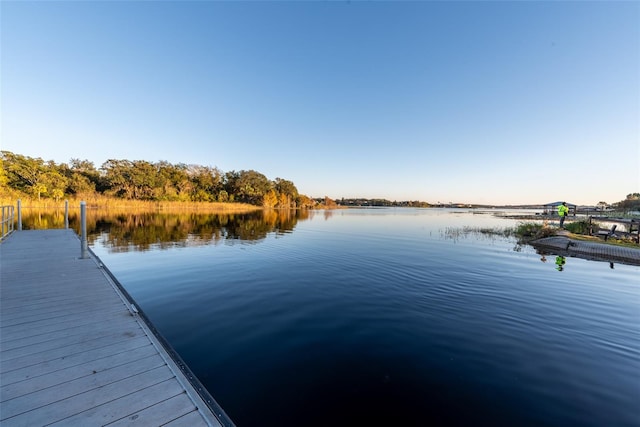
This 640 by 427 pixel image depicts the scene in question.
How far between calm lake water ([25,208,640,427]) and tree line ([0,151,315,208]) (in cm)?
4950

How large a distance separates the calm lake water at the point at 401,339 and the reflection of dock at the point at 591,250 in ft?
10.4

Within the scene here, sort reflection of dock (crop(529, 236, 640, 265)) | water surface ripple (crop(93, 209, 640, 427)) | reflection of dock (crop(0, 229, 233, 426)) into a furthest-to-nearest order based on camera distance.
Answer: reflection of dock (crop(529, 236, 640, 265)), water surface ripple (crop(93, 209, 640, 427)), reflection of dock (crop(0, 229, 233, 426))

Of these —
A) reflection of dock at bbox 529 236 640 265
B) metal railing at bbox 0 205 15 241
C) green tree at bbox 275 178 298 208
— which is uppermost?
green tree at bbox 275 178 298 208

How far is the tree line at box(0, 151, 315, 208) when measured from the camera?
41000 millimetres

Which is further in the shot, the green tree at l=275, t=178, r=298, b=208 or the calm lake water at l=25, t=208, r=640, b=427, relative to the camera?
the green tree at l=275, t=178, r=298, b=208

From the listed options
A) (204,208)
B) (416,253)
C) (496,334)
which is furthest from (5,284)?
(204,208)

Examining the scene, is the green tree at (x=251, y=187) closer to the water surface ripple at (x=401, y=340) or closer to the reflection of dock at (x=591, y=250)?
the water surface ripple at (x=401, y=340)

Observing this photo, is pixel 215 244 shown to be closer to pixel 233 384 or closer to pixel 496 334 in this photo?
pixel 233 384

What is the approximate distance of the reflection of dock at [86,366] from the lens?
2.00m

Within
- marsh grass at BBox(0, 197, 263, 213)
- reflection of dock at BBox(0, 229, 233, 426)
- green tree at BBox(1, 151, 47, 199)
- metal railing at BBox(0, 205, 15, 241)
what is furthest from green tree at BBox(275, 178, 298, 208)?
reflection of dock at BBox(0, 229, 233, 426)

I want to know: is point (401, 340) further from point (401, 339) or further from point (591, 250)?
point (591, 250)

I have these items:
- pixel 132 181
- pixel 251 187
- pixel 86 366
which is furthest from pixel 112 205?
pixel 86 366

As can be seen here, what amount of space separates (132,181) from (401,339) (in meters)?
58.8

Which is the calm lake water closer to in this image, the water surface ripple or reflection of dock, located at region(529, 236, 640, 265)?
the water surface ripple
